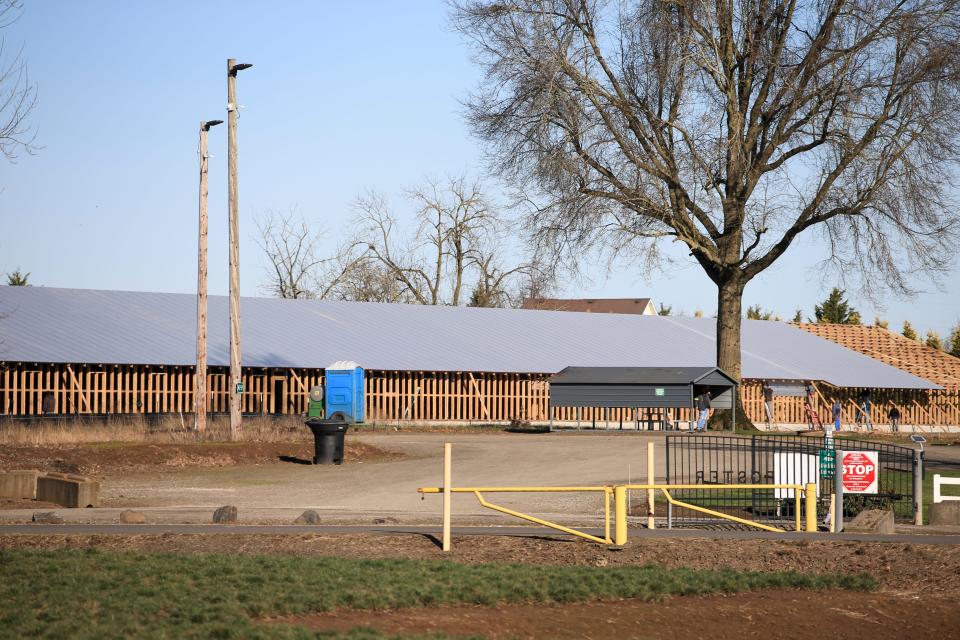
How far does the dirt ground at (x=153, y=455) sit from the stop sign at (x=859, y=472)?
644 inches

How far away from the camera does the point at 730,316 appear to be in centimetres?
4409

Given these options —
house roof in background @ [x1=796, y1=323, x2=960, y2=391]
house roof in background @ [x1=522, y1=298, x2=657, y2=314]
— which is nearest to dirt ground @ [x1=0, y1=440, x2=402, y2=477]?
house roof in background @ [x1=796, y1=323, x2=960, y2=391]

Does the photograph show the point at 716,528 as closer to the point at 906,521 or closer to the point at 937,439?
the point at 906,521

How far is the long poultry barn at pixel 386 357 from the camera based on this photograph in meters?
45.0

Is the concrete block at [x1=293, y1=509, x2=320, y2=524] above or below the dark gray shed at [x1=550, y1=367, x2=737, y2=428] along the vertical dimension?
below

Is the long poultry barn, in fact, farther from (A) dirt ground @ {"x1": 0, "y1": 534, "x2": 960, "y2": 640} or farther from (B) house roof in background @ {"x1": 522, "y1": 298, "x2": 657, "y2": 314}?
(B) house roof in background @ {"x1": 522, "y1": 298, "x2": 657, "y2": 314}

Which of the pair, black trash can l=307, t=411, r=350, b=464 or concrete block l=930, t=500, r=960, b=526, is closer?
concrete block l=930, t=500, r=960, b=526

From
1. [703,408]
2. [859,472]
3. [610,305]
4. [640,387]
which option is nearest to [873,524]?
[859,472]

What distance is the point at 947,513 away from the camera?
774 inches

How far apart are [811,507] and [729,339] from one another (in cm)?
2773

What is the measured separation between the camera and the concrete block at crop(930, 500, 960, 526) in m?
19.6

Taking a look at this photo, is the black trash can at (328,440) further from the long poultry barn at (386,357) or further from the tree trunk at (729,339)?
the tree trunk at (729,339)

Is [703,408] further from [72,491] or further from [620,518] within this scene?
[620,518]

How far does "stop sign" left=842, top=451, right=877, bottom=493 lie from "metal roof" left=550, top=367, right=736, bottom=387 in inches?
924
